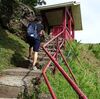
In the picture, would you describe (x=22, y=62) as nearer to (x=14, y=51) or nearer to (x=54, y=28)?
(x=14, y=51)

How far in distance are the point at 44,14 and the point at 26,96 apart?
519 inches

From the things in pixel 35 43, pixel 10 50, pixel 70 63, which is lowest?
pixel 70 63

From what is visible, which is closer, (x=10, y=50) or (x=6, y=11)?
(x=10, y=50)

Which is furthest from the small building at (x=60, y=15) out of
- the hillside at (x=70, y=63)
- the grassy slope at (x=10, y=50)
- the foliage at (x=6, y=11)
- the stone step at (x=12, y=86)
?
the stone step at (x=12, y=86)

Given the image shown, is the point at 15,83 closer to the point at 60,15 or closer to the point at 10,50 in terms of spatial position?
the point at 10,50

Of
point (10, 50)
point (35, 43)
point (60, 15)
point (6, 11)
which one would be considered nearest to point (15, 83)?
point (35, 43)

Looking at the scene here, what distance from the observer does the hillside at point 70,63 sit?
348 inches

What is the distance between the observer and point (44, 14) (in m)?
20.6

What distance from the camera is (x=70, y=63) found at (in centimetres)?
1202

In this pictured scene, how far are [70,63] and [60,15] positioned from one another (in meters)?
9.64

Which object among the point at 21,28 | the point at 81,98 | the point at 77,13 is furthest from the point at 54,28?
the point at 81,98

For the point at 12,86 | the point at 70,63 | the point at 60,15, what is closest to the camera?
the point at 12,86

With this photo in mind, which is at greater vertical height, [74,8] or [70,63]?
[74,8]

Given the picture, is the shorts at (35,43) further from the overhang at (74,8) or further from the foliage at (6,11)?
the foliage at (6,11)
